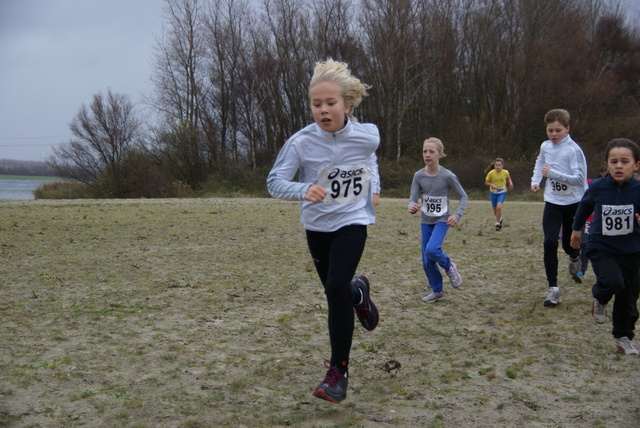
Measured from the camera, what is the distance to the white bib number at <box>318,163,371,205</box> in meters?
4.08

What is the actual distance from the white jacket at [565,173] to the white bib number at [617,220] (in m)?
1.58

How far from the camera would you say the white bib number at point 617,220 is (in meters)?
5.17

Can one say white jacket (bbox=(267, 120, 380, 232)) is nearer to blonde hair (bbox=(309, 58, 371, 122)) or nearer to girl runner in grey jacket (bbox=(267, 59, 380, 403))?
girl runner in grey jacket (bbox=(267, 59, 380, 403))

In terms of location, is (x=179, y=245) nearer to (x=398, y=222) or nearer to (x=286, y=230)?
(x=286, y=230)

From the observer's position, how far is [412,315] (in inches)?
255

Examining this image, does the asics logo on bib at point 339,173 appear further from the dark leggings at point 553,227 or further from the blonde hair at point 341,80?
the dark leggings at point 553,227

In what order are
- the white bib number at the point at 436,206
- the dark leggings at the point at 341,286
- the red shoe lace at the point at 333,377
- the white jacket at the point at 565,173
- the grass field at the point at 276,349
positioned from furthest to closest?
the white bib number at the point at 436,206 < the white jacket at the point at 565,173 < the dark leggings at the point at 341,286 < the red shoe lace at the point at 333,377 < the grass field at the point at 276,349

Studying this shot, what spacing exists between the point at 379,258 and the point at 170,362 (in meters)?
6.25

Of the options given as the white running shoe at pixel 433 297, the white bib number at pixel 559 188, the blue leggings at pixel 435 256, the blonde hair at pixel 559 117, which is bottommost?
the white running shoe at pixel 433 297

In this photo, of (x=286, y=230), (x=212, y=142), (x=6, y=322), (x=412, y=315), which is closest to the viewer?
(x=6, y=322)

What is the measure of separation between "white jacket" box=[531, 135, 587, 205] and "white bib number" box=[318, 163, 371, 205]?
3.42 meters

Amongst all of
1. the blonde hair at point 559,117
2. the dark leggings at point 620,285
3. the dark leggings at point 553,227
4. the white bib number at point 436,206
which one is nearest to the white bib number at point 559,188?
the dark leggings at point 553,227

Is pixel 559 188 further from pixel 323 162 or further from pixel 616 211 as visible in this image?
pixel 323 162

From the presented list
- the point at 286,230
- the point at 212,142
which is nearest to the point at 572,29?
the point at 212,142
